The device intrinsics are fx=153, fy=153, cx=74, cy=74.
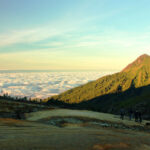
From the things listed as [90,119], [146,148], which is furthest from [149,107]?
[146,148]

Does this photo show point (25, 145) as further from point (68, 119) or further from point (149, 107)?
point (149, 107)

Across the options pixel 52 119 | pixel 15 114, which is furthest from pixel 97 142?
pixel 15 114

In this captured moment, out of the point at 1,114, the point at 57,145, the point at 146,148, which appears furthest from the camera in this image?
the point at 1,114

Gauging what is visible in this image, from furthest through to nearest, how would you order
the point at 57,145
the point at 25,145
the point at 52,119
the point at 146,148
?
the point at 52,119, the point at 146,148, the point at 57,145, the point at 25,145

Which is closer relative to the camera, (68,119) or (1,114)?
(68,119)

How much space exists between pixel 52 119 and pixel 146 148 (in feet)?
84.7

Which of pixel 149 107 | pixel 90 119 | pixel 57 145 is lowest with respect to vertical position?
pixel 149 107

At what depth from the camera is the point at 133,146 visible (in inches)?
520

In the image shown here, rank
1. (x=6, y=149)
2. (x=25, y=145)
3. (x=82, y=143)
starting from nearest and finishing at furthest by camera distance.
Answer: (x=6, y=149) < (x=25, y=145) < (x=82, y=143)

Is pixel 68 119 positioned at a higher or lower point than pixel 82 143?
lower

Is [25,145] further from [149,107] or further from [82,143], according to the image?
[149,107]

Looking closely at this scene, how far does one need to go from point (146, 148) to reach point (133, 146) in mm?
1307

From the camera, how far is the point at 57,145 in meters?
11.6

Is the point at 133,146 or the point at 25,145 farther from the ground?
the point at 25,145
